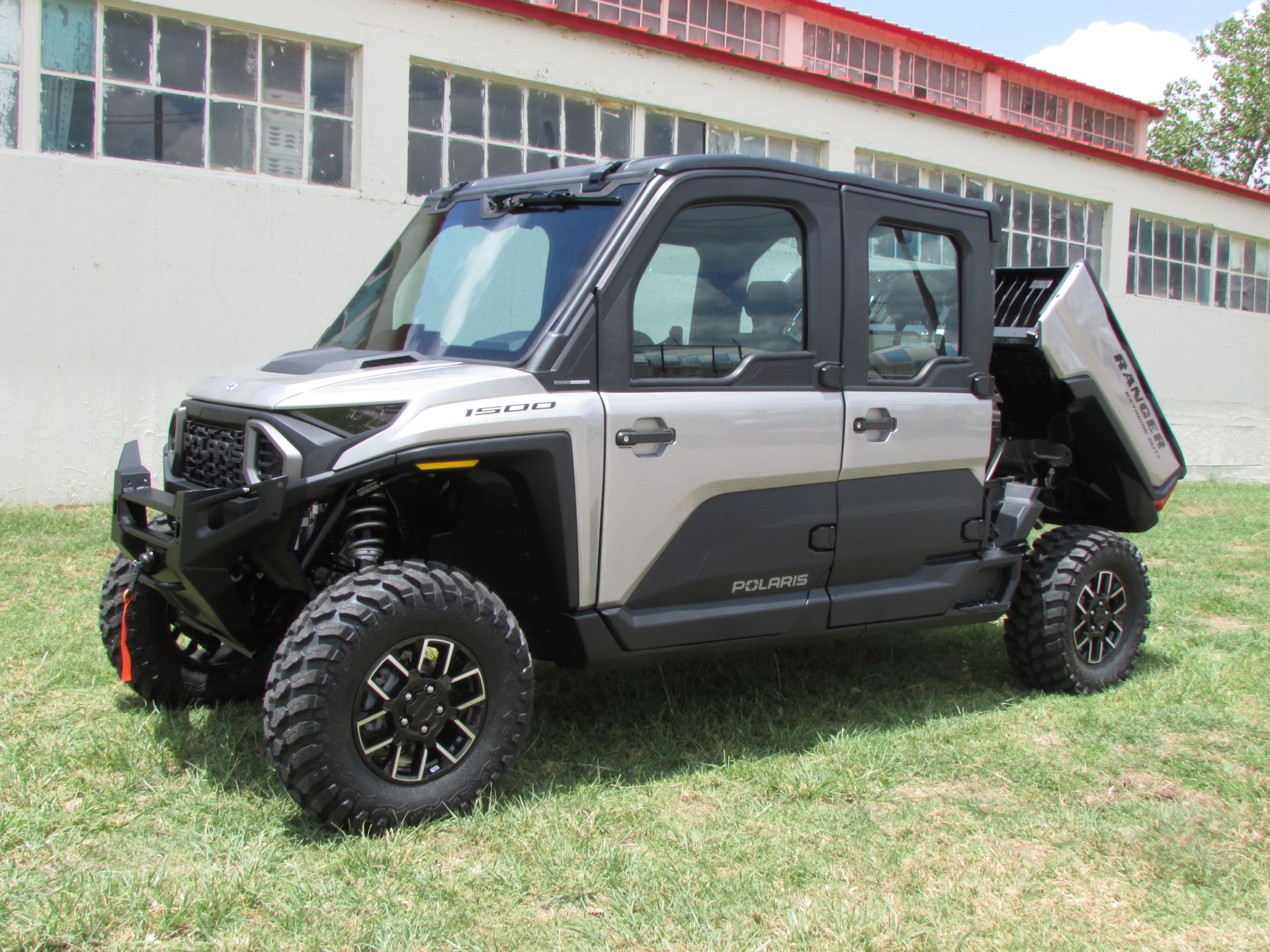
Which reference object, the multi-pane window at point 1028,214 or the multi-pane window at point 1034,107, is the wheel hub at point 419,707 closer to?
the multi-pane window at point 1028,214

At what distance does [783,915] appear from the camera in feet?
10.8

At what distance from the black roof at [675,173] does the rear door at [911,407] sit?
48mm

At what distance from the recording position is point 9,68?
9953 mm

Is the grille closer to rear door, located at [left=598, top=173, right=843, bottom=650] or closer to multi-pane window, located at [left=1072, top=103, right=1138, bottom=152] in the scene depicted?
rear door, located at [left=598, top=173, right=843, bottom=650]

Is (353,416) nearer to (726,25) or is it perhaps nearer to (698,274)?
(698,274)

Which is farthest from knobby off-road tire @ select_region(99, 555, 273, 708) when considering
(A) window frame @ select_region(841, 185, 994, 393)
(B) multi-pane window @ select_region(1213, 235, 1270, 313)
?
(B) multi-pane window @ select_region(1213, 235, 1270, 313)

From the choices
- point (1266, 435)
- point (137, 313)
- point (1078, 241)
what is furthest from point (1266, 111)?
point (137, 313)

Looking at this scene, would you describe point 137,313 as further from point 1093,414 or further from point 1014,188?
point 1014,188

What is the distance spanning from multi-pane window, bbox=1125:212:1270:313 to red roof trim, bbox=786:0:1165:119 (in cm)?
371

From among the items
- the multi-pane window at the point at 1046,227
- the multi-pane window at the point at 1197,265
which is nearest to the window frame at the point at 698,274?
the multi-pane window at the point at 1046,227

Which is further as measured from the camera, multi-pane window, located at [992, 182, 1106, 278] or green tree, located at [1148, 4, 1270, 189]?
green tree, located at [1148, 4, 1270, 189]

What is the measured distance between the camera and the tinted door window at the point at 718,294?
4.25 meters

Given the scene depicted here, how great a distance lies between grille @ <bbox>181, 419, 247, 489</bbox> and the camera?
395 centimetres

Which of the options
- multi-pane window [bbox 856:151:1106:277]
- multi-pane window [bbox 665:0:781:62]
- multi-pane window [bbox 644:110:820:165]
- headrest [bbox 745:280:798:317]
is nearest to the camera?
headrest [bbox 745:280:798:317]
